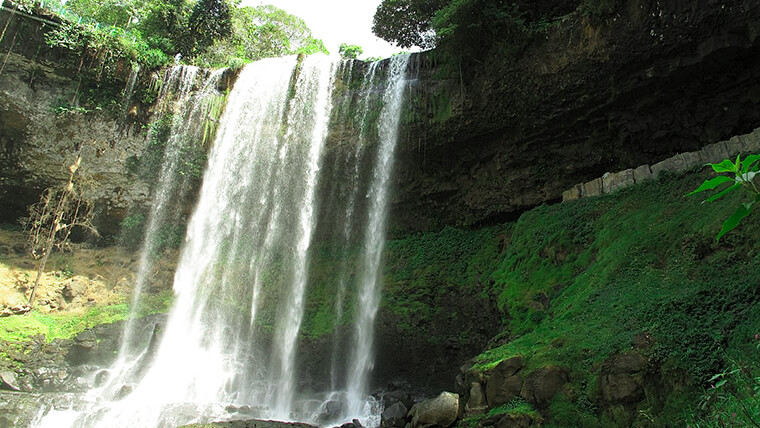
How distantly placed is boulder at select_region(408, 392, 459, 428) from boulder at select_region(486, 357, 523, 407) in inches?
25.6

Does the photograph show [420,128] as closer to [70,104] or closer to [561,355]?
[561,355]

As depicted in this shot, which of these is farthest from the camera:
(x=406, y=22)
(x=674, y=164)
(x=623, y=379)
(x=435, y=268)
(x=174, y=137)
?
(x=406, y=22)

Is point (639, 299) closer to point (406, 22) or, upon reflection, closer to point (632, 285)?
point (632, 285)

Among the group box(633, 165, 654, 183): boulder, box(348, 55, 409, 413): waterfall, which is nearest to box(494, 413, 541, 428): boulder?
box(633, 165, 654, 183): boulder

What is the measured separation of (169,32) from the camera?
Result: 2283cm

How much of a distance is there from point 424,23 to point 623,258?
51.9 feet

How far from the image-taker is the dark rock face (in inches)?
449

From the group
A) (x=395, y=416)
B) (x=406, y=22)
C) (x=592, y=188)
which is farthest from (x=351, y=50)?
(x=395, y=416)

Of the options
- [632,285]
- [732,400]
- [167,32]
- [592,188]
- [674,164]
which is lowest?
[732,400]

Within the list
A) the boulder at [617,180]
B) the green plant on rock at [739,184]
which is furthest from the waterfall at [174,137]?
the green plant on rock at [739,184]

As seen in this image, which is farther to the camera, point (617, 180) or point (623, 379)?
point (617, 180)

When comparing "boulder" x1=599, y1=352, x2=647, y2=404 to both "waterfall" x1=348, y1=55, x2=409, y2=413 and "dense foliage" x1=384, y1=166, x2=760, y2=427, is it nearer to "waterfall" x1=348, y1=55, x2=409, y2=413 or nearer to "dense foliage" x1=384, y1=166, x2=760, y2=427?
"dense foliage" x1=384, y1=166, x2=760, y2=427

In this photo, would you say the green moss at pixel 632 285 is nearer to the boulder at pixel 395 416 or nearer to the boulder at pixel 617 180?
the boulder at pixel 617 180

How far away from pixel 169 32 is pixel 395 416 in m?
21.3
